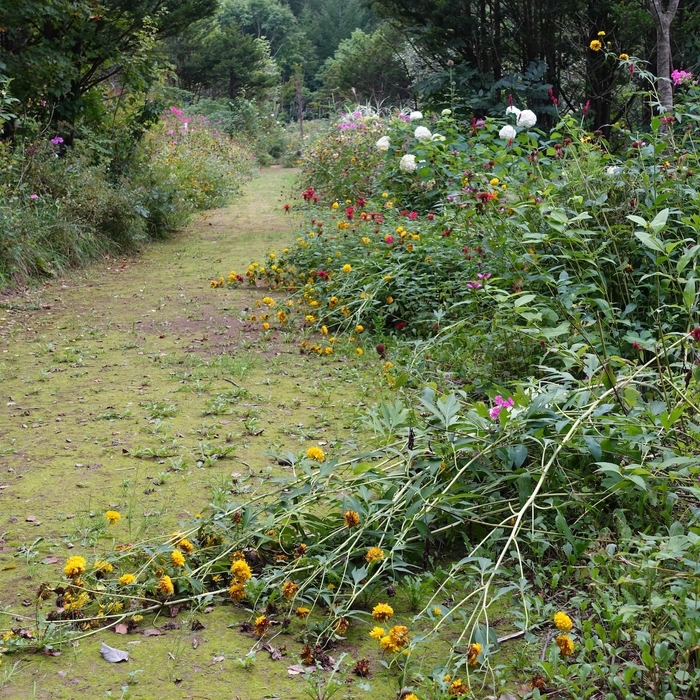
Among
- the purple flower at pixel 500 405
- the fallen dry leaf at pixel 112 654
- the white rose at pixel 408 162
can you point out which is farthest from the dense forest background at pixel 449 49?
the fallen dry leaf at pixel 112 654

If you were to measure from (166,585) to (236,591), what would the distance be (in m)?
0.18

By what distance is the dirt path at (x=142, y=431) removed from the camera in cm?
180

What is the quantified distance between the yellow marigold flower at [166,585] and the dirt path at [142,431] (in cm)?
9

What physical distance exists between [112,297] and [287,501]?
441cm

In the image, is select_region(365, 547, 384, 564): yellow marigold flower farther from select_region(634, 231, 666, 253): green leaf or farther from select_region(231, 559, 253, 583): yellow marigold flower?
select_region(634, 231, 666, 253): green leaf

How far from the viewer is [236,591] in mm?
1976

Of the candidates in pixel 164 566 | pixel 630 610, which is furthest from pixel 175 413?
pixel 630 610

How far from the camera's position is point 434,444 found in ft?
7.44

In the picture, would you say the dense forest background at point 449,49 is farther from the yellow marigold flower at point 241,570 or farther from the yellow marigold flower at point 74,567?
the yellow marigold flower at point 74,567

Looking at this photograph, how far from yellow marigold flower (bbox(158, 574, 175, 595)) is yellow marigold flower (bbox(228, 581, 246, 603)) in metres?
0.16

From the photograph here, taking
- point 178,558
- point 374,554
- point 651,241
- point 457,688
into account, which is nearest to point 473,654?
point 457,688

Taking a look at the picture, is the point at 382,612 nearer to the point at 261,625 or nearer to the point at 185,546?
the point at 261,625

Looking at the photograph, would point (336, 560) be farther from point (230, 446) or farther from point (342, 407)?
point (342, 407)

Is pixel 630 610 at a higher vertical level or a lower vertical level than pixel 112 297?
higher
